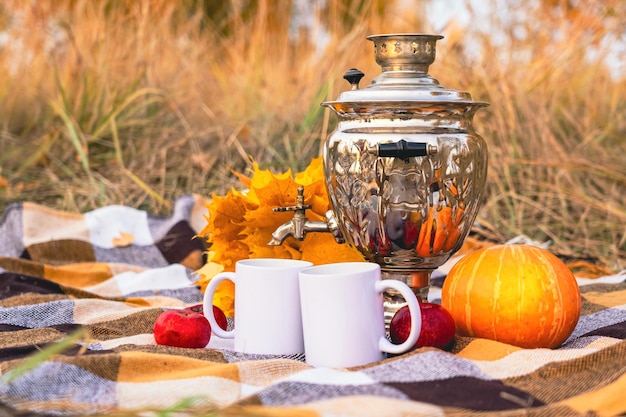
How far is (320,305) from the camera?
1372mm

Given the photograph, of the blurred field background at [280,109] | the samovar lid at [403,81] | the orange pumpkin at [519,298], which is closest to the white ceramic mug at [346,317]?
the orange pumpkin at [519,298]

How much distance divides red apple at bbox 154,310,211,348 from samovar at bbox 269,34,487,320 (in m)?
0.30

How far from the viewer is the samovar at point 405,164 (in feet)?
5.11


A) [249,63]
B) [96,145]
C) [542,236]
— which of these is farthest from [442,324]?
[249,63]

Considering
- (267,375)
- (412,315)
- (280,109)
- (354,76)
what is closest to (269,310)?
(267,375)

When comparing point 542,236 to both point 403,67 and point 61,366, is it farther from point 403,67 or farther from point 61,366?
point 61,366

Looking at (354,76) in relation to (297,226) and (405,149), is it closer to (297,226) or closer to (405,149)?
(405,149)

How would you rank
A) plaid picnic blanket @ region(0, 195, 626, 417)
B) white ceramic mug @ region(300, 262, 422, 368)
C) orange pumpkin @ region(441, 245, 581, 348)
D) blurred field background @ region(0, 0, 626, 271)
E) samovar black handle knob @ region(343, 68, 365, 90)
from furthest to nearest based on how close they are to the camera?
blurred field background @ region(0, 0, 626, 271), samovar black handle knob @ region(343, 68, 365, 90), orange pumpkin @ region(441, 245, 581, 348), white ceramic mug @ region(300, 262, 422, 368), plaid picnic blanket @ region(0, 195, 626, 417)

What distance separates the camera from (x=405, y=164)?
1561 mm

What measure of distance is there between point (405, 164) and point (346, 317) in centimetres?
35

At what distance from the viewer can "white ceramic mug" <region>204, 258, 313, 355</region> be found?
144 cm

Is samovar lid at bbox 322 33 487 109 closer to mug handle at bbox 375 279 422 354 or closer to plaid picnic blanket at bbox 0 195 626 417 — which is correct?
mug handle at bbox 375 279 422 354

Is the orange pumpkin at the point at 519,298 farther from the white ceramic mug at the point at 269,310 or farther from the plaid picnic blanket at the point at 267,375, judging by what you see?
the white ceramic mug at the point at 269,310

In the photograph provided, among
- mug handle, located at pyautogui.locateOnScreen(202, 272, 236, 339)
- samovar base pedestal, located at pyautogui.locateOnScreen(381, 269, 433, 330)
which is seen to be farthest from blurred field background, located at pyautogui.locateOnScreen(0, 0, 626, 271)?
mug handle, located at pyautogui.locateOnScreen(202, 272, 236, 339)
